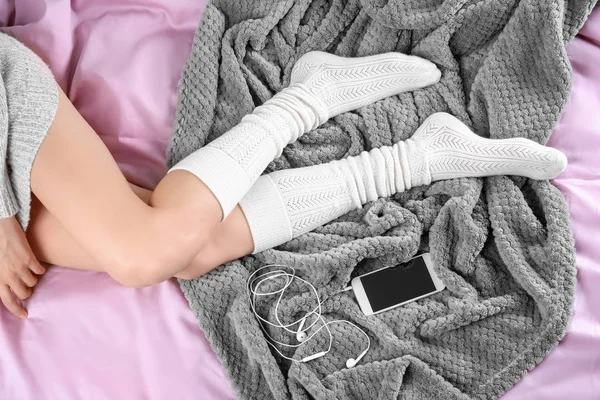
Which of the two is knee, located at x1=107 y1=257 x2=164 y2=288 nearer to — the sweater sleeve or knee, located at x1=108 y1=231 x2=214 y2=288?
knee, located at x1=108 y1=231 x2=214 y2=288

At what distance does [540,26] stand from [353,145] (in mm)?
402

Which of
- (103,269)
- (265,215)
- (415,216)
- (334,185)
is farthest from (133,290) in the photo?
(415,216)

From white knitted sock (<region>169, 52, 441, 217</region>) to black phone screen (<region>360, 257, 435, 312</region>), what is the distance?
0.29 metres

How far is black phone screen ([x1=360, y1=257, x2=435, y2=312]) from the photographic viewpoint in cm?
109

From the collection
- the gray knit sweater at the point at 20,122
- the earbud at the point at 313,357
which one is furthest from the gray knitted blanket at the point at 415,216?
the gray knit sweater at the point at 20,122

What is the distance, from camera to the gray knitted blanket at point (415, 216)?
1.03 m

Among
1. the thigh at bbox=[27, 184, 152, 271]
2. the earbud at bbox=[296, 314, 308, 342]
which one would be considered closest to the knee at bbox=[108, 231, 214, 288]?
the thigh at bbox=[27, 184, 152, 271]

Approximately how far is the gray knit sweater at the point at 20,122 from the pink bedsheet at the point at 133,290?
0.16 meters

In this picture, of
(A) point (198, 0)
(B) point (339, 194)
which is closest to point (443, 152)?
(B) point (339, 194)

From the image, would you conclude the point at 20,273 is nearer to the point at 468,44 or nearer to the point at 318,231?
the point at 318,231

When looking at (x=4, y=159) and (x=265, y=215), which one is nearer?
(x=4, y=159)

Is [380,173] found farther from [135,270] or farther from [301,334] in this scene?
[135,270]

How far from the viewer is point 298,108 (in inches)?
43.8

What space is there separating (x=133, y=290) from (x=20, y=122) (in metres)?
0.34
